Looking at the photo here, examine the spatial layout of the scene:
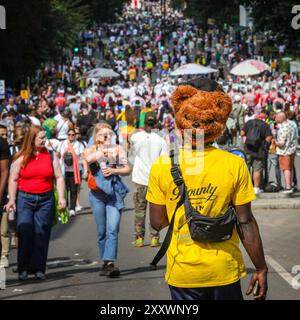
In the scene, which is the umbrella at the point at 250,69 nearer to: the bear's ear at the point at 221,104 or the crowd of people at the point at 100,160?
the crowd of people at the point at 100,160

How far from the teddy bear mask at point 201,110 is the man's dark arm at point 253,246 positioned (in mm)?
457

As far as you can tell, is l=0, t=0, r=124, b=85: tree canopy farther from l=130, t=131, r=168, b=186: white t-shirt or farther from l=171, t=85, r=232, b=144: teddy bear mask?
l=171, t=85, r=232, b=144: teddy bear mask

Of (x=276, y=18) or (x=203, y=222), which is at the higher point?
(x=276, y=18)

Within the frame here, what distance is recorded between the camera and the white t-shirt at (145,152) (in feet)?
47.0

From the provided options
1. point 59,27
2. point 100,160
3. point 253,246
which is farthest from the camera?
point 59,27

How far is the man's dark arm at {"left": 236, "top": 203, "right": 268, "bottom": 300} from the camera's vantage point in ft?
21.4

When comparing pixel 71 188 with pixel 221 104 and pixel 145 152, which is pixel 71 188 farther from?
pixel 221 104

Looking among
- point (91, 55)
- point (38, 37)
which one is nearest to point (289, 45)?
point (38, 37)

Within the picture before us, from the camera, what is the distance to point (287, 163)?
2050 centimetres

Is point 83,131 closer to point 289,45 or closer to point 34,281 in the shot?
point 34,281

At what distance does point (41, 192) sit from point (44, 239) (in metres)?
0.53

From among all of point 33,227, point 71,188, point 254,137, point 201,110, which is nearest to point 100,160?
point 33,227

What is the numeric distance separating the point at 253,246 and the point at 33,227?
5.60 metres

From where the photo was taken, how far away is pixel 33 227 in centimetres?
1190
